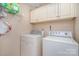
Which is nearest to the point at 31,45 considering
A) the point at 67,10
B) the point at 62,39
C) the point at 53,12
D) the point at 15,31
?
the point at 15,31

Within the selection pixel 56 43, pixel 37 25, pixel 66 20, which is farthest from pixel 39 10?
pixel 56 43

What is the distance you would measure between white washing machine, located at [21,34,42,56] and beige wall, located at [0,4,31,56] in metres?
0.06

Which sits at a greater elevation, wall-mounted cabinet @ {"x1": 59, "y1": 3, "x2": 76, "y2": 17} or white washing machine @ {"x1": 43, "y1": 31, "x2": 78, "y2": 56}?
wall-mounted cabinet @ {"x1": 59, "y1": 3, "x2": 76, "y2": 17}

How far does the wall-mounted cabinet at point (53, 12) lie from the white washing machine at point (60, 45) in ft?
0.69

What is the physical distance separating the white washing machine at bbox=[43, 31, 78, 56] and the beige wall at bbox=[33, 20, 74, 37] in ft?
0.17

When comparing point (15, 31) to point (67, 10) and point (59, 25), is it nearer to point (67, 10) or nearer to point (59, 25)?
point (59, 25)

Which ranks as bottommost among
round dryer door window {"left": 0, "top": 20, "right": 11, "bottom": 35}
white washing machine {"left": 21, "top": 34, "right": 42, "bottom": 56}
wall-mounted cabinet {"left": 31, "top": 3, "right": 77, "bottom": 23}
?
white washing machine {"left": 21, "top": 34, "right": 42, "bottom": 56}

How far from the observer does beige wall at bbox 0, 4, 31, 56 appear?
1662 millimetres

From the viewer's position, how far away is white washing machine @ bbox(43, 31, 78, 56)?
157cm

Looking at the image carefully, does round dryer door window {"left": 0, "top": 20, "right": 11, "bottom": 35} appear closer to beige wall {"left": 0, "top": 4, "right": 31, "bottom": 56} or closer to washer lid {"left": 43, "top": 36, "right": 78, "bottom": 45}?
beige wall {"left": 0, "top": 4, "right": 31, "bottom": 56}

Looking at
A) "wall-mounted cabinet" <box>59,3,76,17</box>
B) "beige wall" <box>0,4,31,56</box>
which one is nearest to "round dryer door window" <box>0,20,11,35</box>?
"beige wall" <box>0,4,31,56</box>

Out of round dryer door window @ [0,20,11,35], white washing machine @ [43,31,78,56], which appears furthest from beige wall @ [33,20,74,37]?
round dryer door window @ [0,20,11,35]

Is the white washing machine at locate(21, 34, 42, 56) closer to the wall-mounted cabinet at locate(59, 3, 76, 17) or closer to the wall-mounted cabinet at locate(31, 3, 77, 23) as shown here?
the wall-mounted cabinet at locate(31, 3, 77, 23)

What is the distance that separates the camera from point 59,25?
1.63m
